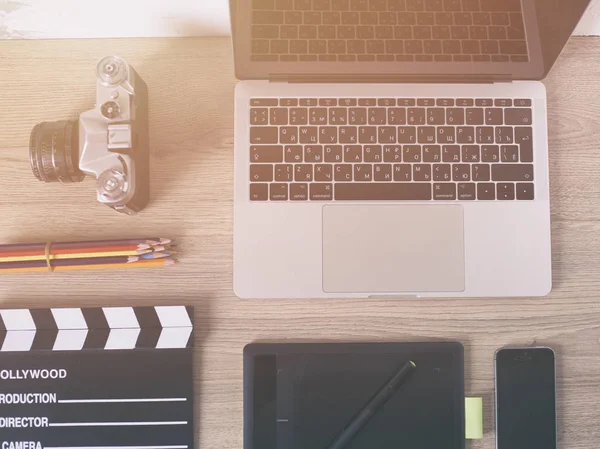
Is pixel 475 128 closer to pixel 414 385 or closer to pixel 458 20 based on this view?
pixel 458 20

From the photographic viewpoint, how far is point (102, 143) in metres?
0.65

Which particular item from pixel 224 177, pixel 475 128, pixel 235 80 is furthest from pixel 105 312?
pixel 475 128

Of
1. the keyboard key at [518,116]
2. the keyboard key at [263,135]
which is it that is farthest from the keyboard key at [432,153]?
the keyboard key at [263,135]

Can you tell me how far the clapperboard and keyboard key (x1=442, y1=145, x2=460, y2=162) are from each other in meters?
0.42

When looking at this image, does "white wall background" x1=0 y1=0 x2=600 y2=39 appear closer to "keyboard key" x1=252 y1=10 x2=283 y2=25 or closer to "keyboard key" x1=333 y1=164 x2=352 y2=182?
"keyboard key" x1=252 y1=10 x2=283 y2=25

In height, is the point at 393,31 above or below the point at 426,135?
above

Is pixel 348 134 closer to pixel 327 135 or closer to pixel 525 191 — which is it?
pixel 327 135

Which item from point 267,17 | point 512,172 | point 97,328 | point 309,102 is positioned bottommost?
point 97,328

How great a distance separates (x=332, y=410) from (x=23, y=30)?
0.69m

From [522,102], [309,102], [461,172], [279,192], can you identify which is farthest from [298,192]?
[522,102]

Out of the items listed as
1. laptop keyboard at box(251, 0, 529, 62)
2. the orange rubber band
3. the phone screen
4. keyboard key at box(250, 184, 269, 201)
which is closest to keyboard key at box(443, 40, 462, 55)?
laptop keyboard at box(251, 0, 529, 62)

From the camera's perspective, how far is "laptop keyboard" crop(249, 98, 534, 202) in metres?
0.69

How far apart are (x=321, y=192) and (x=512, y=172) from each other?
267mm

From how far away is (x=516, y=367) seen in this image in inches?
27.9
